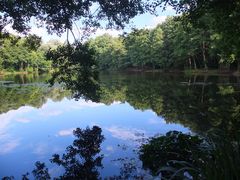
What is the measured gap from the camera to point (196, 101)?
2686 cm

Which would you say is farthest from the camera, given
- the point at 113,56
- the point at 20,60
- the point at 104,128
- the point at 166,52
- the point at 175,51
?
the point at 113,56

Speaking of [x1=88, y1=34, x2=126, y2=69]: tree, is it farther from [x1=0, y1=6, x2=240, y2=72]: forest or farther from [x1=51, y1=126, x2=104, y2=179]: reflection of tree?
[x1=51, y1=126, x2=104, y2=179]: reflection of tree

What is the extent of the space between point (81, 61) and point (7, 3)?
8.18 feet

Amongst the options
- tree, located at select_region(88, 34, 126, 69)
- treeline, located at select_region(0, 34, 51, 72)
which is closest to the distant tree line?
treeline, located at select_region(0, 34, 51, 72)

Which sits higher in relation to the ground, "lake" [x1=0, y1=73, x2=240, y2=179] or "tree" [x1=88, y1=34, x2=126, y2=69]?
"tree" [x1=88, y1=34, x2=126, y2=69]

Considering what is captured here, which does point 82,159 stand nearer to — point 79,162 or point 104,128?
point 79,162

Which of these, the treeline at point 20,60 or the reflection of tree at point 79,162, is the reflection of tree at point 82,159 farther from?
the treeline at point 20,60

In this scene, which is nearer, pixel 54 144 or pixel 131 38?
pixel 131 38

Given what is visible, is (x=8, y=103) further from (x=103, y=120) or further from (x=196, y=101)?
(x=196, y=101)

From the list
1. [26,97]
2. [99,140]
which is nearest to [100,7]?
[99,140]

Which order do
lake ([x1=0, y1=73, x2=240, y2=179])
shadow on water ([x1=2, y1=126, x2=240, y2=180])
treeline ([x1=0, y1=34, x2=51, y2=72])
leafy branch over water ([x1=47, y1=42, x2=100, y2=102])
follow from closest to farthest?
shadow on water ([x1=2, y1=126, x2=240, y2=180])
leafy branch over water ([x1=47, y1=42, x2=100, y2=102])
lake ([x1=0, y1=73, x2=240, y2=179])
treeline ([x1=0, y1=34, x2=51, y2=72])

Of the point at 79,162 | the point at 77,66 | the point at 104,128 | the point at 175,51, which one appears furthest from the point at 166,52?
the point at 77,66

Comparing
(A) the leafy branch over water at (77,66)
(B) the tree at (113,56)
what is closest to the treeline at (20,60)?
(B) the tree at (113,56)

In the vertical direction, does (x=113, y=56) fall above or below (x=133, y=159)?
above
